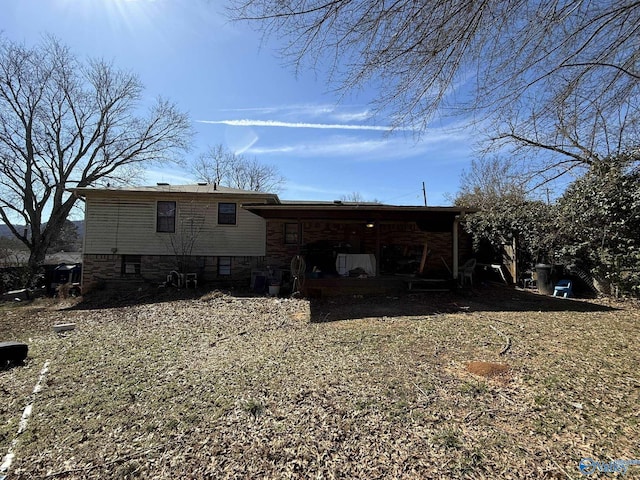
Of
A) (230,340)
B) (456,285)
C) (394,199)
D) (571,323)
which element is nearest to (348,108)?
(230,340)

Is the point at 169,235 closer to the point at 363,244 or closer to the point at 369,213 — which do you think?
the point at 363,244

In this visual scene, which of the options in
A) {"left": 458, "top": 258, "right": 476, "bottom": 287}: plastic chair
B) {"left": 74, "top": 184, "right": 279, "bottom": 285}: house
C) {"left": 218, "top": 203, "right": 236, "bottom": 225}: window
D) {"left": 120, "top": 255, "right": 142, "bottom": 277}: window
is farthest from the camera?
{"left": 218, "top": 203, "right": 236, "bottom": 225}: window

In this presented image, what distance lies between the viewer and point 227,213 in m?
11.5

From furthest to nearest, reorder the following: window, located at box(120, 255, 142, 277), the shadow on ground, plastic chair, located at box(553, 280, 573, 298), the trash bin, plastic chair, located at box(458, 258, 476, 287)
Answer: window, located at box(120, 255, 142, 277) < plastic chair, located at box(458, 258, 476, 287) < the trash bin < plastic chair, located at box(553, 280, 573, 298) < the shadow on ground

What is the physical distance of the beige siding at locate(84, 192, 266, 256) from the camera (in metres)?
11.1

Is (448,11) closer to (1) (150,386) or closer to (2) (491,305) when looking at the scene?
(1) (150,386)

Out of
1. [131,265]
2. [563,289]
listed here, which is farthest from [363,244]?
[131,265]

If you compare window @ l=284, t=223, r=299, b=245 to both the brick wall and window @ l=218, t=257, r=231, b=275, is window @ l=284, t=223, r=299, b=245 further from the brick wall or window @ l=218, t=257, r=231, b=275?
window @ l=218, t=257, r=231, b=275

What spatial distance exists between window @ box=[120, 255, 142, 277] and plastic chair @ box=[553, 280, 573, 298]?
1331 cm

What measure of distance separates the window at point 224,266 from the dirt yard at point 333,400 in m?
5.55

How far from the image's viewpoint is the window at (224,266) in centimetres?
1143

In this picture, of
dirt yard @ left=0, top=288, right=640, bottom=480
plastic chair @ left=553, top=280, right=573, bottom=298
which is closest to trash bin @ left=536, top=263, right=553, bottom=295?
plastic chair @ left=553, top=280, right=573, bottom=298

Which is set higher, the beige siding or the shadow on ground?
the beige siding

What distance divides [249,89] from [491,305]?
686 cm
